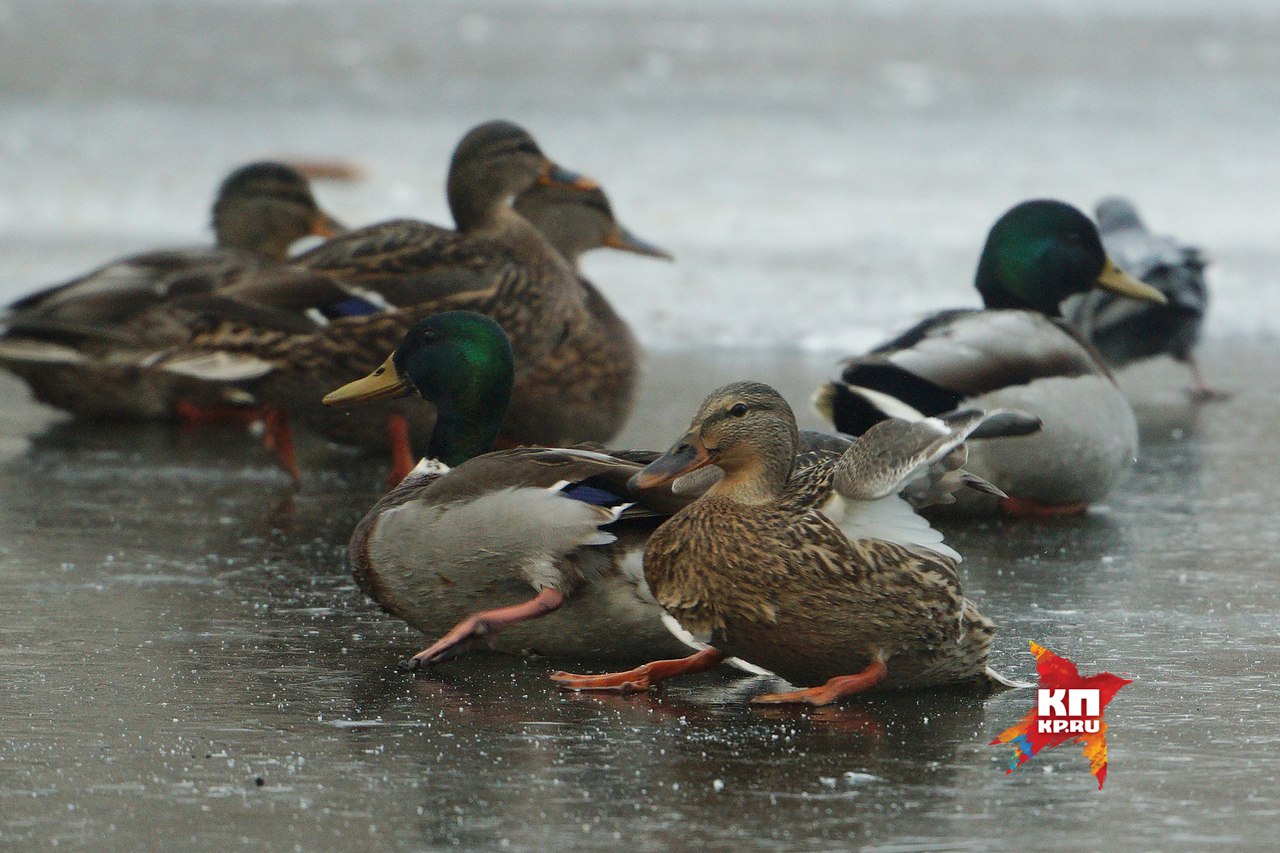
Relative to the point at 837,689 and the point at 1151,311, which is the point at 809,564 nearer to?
the point at 837,689

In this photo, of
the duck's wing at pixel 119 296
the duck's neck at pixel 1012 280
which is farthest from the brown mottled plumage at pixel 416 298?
the duck's neck at pixel 1012 280

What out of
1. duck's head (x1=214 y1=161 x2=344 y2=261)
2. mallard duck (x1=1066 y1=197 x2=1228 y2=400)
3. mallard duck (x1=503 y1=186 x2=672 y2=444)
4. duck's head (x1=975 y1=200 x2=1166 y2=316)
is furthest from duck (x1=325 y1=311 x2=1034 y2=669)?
duck's head (x1=214 y1=161 x2=344 y2=261)

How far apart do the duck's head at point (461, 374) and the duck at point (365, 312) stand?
6.25 feet

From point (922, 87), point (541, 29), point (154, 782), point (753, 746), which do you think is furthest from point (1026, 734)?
point (541, 29)

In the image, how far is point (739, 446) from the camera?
13.0ft

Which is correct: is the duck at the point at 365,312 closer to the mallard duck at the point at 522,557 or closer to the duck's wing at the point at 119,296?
the duck's wing at the point at 119,296

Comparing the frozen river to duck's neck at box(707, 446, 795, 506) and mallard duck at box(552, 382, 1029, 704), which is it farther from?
duck's neck at box(707, 446, 795, 506)

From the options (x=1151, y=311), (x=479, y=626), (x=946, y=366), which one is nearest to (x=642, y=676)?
(x=479, y=626)

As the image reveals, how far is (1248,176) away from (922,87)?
24.7 feet

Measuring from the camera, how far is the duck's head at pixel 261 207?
9117 millimetres

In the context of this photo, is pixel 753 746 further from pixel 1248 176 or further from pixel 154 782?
pixel 1248 176

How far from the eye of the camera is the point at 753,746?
3.55m

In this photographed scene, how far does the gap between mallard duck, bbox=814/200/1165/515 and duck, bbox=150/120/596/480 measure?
4.73 feet

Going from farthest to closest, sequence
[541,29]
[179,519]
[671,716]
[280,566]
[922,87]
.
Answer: [541,29]
[922,87]
[179,519]
[280,566]
[671,716]
